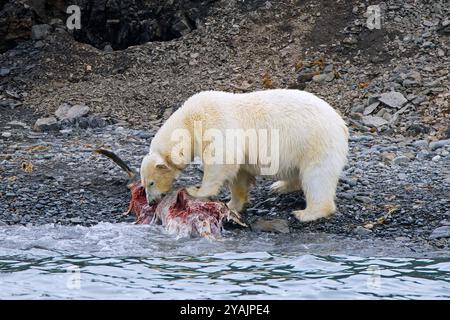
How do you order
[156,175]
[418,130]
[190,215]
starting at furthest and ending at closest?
[418,130] → [156,175] → [190,215]

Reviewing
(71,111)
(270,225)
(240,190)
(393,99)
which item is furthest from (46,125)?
(270,225)

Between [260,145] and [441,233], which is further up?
[260,145]

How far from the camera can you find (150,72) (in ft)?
59.6

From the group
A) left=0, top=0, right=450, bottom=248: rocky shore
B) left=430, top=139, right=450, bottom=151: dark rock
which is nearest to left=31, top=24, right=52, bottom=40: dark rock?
left=0, top=0, right=450, bottom=248: rocky shore

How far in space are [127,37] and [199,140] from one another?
8.93m

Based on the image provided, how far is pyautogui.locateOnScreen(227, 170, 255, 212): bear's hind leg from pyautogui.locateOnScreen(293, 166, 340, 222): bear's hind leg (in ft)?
2.53

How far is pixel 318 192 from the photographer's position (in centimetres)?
1063

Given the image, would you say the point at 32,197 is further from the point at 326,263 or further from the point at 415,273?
the point at 415,273

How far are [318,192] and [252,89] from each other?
696 cm

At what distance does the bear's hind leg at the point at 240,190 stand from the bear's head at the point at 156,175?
2.60 feet

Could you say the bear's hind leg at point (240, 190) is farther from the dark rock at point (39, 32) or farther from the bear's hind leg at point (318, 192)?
the dark rock at point (39, 32)

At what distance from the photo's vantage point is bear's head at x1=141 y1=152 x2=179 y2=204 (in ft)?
35.6

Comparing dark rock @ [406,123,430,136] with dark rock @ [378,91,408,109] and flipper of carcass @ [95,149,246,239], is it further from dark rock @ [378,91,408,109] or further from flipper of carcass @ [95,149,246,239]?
flipper of carcass @ [95,149,246,239]

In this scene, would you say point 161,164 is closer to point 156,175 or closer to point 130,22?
point 156,175
